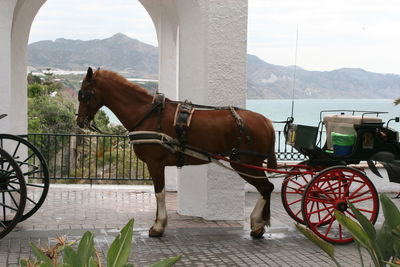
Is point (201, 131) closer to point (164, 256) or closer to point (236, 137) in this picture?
point (236, 137)

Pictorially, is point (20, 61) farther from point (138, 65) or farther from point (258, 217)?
point (138, 65)

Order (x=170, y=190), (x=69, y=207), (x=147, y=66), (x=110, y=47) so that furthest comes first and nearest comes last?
1. (x=110, y=47)
2. (x=147, y=66)
3. (x=170, y=190)
4. (x=69, y=207)

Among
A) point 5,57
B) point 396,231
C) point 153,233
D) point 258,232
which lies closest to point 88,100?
point 5,57

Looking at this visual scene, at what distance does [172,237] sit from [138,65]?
6193 cm

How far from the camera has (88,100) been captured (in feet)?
24.0

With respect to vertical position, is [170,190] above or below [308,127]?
below

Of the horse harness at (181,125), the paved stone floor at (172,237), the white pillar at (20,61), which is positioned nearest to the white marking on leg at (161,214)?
the paved stone floor at (172,237)

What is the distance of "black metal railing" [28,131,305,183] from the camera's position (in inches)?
465

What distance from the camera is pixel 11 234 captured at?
7266 mm

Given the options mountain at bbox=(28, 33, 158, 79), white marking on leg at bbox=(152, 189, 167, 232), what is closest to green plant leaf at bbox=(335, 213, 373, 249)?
white marking on leg at bbox=(152, 189, 167, 232)

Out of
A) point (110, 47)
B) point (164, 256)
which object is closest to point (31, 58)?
point (110, 47)

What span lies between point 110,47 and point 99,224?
71.5 m

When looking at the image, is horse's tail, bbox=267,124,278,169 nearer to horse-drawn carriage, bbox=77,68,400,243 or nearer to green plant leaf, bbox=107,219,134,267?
horse-drawn carriage, bbox=77,68,400,243

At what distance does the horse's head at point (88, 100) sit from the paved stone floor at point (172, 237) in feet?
4.77
